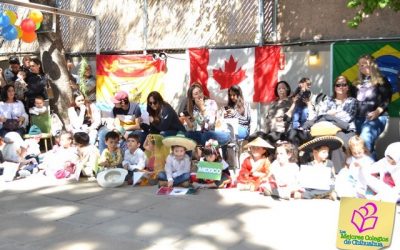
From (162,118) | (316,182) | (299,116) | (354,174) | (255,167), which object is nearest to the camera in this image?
(354,174)

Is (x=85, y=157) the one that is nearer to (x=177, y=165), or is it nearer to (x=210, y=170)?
(x=177, y=165)

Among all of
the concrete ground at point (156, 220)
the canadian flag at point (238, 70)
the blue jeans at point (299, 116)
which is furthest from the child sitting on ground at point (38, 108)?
the blue jeans at point (299, 116)

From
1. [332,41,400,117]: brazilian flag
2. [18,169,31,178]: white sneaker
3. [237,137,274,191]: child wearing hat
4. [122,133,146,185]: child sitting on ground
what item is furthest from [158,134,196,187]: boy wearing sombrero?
[332,41,400,117]: brazilian flag

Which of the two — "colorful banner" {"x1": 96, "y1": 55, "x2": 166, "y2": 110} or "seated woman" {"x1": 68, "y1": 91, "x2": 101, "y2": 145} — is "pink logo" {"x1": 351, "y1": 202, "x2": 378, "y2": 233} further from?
"colorful banner" {"x1": 96, "y1": 55, "x2": 166, "y2": 110}

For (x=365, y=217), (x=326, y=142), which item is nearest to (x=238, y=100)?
(x=326, y=142)

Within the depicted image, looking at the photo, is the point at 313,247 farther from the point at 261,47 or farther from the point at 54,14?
the point at 54,14

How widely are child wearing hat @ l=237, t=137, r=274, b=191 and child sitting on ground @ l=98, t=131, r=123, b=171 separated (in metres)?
1.95

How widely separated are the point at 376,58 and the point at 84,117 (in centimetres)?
533

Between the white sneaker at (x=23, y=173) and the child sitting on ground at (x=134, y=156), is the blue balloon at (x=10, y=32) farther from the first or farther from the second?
the child sitting on ground at (x=134, y=156)

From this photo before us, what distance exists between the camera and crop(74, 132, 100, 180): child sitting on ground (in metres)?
7.79

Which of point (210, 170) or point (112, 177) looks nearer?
point (210, 170)

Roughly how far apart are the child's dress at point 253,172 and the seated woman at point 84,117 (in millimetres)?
3257

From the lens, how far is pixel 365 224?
4.40 metres

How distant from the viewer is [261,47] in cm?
955
